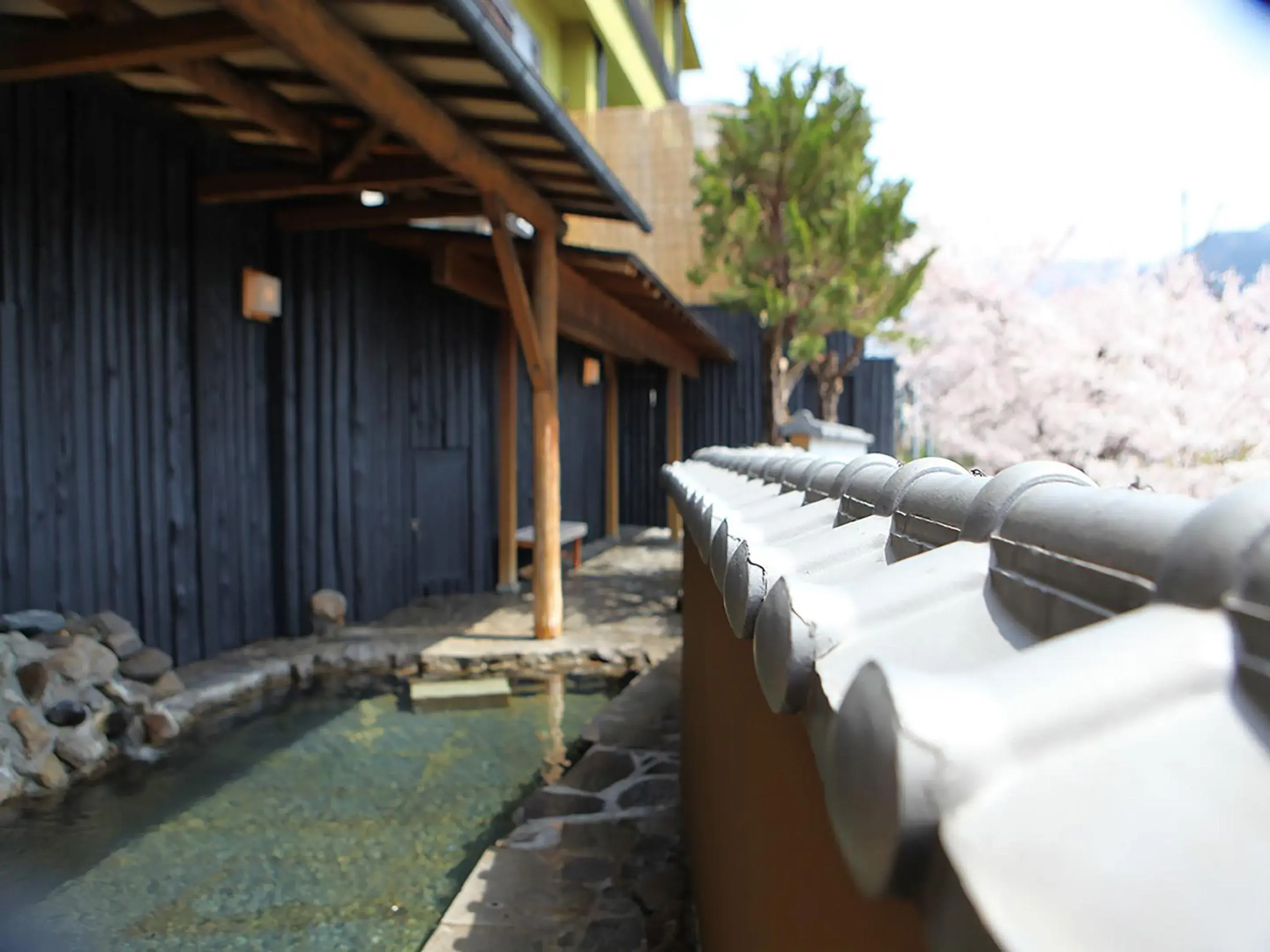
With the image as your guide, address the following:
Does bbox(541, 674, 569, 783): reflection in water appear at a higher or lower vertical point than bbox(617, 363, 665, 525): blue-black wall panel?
lower

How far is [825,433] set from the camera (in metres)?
6.84

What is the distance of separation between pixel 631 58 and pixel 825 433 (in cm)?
1243

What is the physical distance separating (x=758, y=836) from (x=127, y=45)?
4022 millimetres

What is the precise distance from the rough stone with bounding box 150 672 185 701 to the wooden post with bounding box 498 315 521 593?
4.09 metres

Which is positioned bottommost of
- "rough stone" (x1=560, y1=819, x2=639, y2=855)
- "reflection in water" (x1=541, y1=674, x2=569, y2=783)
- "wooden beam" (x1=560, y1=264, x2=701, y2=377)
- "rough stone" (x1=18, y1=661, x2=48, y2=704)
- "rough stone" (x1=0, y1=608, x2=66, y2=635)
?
"reflection in water" (x1=541, y1=674, x2=569, y2=783)

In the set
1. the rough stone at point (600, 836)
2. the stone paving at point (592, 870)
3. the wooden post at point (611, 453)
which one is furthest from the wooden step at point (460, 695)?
the wooden post at point (611, 453)

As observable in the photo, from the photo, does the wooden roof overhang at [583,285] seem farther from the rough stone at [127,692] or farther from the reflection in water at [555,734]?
the rough stone at [127,692]

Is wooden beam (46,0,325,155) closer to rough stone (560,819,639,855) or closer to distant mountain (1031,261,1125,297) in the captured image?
rough stone (560,819,639,855)

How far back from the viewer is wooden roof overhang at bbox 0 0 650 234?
3412 mm

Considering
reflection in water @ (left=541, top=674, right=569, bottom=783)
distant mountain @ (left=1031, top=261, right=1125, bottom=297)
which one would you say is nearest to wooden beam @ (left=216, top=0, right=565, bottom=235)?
reflection in water @ (left=541, top=674, right=569, bottom=783)

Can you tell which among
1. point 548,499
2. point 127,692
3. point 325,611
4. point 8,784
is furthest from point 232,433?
point 8,784

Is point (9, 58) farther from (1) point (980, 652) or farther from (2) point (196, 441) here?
(1) point (980, 652)

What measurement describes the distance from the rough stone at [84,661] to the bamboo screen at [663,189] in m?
13.4

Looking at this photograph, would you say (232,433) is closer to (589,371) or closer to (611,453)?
(589,371)
